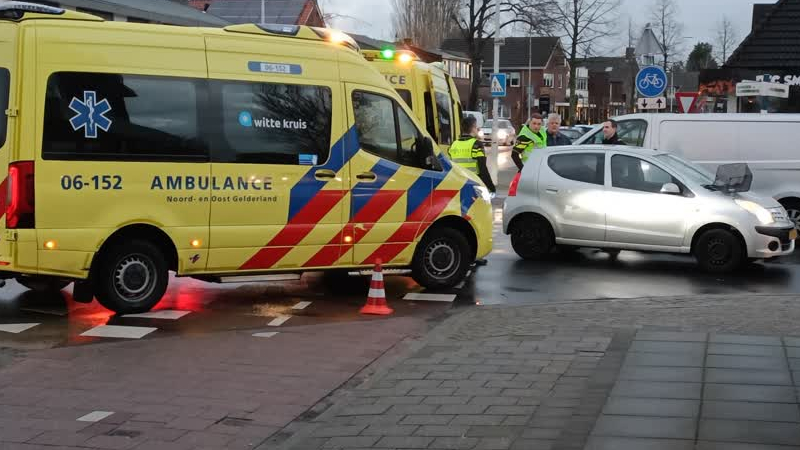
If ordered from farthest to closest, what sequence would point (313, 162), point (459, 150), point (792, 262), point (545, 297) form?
point (459, 150) < point (792, 262) < point (545, 297) < point (313, 162)

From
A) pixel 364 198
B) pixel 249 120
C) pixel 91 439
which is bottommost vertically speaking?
pixel 91 439

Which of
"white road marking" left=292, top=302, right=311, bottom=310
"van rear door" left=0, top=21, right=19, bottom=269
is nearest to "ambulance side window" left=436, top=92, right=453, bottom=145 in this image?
"white road marking" left=292, top=302, right=311, bottom=310

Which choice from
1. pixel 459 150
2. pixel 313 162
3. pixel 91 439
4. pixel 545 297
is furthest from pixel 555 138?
pixel 91 439

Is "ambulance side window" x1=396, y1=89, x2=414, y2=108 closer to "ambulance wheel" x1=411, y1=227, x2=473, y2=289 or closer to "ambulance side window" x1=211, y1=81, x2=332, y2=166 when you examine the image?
"ambulance wheel" x1=411, y1=227, x2=473, y2=289

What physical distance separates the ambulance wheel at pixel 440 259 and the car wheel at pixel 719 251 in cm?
326

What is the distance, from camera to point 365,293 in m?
11.1

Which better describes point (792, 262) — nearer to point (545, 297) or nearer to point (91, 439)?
point (545, 297)

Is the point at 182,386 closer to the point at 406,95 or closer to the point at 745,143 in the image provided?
the point at 406,95

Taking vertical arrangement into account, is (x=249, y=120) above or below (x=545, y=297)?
above

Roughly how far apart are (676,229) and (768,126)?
162 inches

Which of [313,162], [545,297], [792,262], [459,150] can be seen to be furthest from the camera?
[459,150]

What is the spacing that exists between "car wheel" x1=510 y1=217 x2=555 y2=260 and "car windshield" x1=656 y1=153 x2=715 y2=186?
67.2 inches

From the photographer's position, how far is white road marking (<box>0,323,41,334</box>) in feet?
28.8

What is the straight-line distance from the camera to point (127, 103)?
9195 mm
